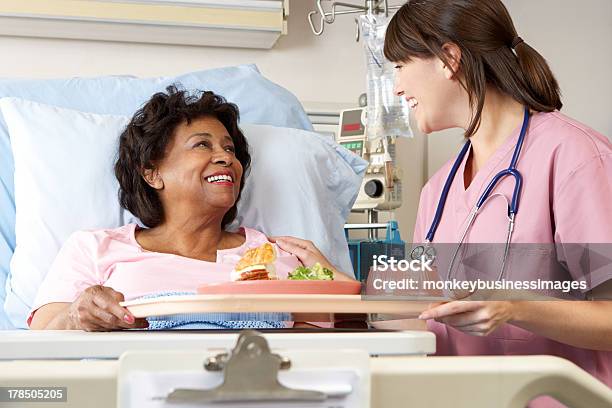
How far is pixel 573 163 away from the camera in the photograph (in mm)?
1406

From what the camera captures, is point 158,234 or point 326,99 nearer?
point 158,234

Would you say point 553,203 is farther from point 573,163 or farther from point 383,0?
point 383,0

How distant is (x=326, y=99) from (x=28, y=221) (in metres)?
1.49

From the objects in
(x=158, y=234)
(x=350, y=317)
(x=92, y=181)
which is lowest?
(x=350, y=317)

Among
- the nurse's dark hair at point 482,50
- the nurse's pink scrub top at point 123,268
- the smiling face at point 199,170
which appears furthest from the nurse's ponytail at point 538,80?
the smiling face at point 199,170

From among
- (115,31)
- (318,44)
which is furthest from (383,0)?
(115,31)

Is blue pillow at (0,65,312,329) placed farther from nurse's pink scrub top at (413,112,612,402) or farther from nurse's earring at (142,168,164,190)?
nurse's pink scrub top at (413,112,612,402)

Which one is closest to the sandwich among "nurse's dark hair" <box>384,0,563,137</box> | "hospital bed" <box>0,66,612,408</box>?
"hospital bed" <box>0,66,612,408</box>

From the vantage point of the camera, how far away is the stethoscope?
57.1 inches

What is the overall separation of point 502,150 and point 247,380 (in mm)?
1047

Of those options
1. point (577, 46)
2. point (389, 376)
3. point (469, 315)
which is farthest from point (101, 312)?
point (577, 46)

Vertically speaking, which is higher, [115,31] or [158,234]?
[115,31]

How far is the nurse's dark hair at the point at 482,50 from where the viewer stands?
155 centimetres

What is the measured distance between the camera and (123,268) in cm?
182
